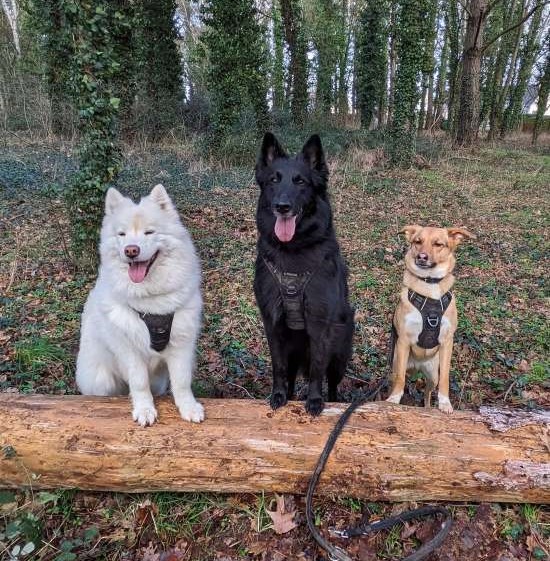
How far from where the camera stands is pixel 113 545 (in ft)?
7.47

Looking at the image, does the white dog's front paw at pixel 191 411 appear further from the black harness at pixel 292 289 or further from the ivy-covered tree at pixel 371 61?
the ivy-covered tree at pixel 371 61

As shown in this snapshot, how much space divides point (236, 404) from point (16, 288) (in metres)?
4.09

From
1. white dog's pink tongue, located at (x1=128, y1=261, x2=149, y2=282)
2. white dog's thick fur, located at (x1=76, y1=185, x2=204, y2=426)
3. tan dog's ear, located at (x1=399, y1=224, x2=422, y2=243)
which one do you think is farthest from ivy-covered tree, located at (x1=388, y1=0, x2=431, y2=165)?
white dog's pink tongue, located at (x1=128, y1=261, x2=149, y2=282)

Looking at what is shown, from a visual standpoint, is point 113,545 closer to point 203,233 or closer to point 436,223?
point 203,233

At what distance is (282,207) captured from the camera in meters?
2.68

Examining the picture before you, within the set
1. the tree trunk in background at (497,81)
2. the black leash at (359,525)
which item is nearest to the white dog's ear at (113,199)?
the black leash at (359,525)

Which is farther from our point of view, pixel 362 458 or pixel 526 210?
pixel 526 210

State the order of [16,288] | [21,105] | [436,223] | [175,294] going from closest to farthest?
[175,294], [16,288], [436,223], [21,105]

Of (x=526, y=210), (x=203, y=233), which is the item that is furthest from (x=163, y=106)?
(x=526, y=210)

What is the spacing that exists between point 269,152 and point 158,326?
149cm

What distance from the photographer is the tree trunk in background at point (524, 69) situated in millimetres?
23562

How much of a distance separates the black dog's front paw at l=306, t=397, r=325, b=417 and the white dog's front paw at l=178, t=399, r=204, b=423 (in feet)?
2.31

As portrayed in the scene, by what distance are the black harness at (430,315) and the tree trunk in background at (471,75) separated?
51.9 feet

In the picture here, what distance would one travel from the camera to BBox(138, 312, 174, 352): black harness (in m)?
2.58
